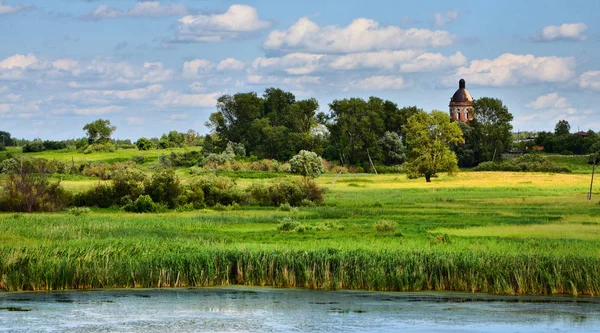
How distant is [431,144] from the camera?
379 feet

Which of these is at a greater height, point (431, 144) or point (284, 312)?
point (431, 144)

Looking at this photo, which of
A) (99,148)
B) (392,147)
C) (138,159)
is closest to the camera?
(138,159)

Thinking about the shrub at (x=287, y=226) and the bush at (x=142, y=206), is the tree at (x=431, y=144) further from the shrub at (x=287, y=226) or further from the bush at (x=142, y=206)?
the shrub at (x=287, y=226)

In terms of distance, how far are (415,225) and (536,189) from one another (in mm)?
43056

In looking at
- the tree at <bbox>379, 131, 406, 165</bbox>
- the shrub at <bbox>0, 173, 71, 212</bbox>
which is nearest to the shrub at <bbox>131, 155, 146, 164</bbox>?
the tree at <bbox>379, 131, 406, 165</bbox>

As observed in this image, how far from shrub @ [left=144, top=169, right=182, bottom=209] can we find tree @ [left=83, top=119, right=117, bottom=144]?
97136mm

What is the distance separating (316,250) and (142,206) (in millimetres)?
34181

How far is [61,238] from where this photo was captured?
4566cm

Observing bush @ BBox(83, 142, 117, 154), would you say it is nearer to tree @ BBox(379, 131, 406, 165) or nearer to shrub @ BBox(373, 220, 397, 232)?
tree @ BBox(379, 131, 406, 165)

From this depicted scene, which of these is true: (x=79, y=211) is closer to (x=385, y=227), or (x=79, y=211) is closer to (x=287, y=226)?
(x=287, y=226)

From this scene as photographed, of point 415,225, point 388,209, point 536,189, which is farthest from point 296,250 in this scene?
point 536,189

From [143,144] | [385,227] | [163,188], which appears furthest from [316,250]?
[143,144]

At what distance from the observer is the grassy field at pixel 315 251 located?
36250mm

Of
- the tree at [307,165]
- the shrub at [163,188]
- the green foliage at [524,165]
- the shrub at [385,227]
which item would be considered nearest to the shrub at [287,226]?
the shrub at [385,227]
